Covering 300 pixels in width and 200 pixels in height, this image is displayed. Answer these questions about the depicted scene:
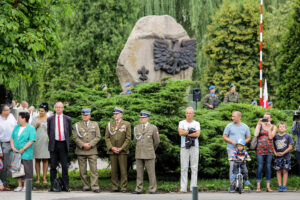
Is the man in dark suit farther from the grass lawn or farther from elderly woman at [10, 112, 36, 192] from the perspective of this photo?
the grass lawn

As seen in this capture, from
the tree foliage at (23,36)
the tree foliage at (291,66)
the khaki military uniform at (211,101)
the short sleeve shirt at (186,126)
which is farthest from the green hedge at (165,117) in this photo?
the tree foliage at (291,66)

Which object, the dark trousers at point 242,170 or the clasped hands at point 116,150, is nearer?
the dark trousers at point 242,170

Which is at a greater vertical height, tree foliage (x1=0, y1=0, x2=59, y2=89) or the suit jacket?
tree foliage (x1=0, y1=0, x2=59, y2=89)

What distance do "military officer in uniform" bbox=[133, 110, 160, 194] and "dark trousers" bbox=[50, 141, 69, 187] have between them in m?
1.52

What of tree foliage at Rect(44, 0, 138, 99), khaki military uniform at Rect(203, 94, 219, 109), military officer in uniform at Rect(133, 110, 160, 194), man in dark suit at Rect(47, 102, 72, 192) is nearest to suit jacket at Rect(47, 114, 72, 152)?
man in dark suit at Rect(47, 102, 72, 192)

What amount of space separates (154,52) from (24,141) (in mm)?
8615

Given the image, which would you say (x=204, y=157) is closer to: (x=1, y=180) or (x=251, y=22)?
(x=1, y=180)

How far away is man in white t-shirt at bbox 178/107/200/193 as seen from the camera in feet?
42.8

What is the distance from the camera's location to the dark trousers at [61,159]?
1309cm

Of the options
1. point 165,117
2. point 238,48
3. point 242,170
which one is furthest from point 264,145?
point 238,48

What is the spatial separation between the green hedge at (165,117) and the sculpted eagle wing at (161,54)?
5.82 metres

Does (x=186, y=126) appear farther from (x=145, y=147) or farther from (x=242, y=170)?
(x=242, y=170)

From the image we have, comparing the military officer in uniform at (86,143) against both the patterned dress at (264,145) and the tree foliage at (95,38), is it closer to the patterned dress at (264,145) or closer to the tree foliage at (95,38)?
the patterned dress at (264,145)

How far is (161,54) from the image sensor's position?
2091 cm
